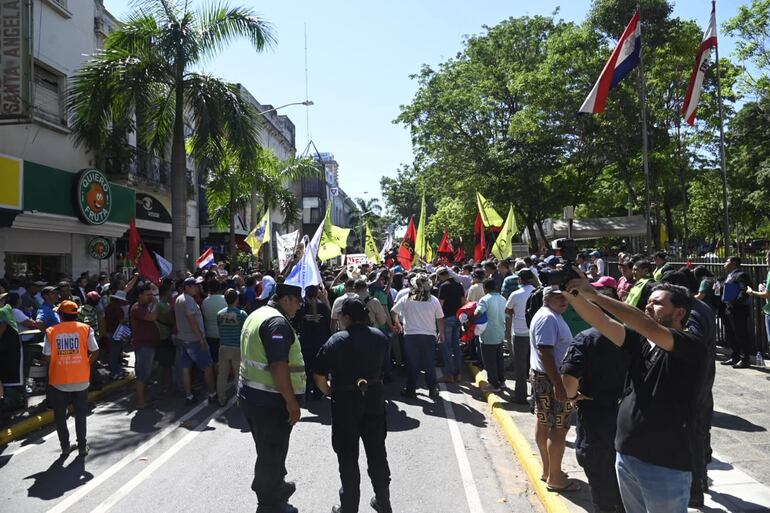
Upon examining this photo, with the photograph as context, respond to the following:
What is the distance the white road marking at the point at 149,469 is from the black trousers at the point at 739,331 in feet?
26.8

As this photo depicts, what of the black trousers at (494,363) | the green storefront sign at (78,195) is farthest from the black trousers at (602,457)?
the green storefront sign at (78,195)

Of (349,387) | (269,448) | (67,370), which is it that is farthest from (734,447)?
(67,370)

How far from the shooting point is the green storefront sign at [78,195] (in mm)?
14375

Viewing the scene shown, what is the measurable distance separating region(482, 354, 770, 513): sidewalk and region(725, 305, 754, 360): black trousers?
58cm

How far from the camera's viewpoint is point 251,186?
24484 mm

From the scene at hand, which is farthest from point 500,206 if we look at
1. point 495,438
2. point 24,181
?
point 495,438

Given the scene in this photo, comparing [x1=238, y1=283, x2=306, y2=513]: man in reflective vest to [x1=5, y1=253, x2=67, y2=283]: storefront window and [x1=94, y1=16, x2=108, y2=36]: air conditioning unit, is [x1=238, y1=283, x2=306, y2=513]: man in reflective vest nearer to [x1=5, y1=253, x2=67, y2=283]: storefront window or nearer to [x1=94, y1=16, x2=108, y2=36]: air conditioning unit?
[x1=5, y1=253, x2=67, y2=283]: storefront window

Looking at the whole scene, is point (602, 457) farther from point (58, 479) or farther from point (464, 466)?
point (58, 479)

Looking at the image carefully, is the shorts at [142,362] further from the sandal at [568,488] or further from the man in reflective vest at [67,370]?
the sandal at [568,488]

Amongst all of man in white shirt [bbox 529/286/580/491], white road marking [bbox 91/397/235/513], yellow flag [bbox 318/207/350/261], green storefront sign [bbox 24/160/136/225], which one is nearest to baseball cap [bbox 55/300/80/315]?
white road marking [bbox 91/397/235/513]

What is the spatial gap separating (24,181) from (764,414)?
49.7 ft

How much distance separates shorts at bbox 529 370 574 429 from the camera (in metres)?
5.11

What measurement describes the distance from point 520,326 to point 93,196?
1381 centimetres

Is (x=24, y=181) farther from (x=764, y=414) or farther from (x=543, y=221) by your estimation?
(x=543, y=221)
